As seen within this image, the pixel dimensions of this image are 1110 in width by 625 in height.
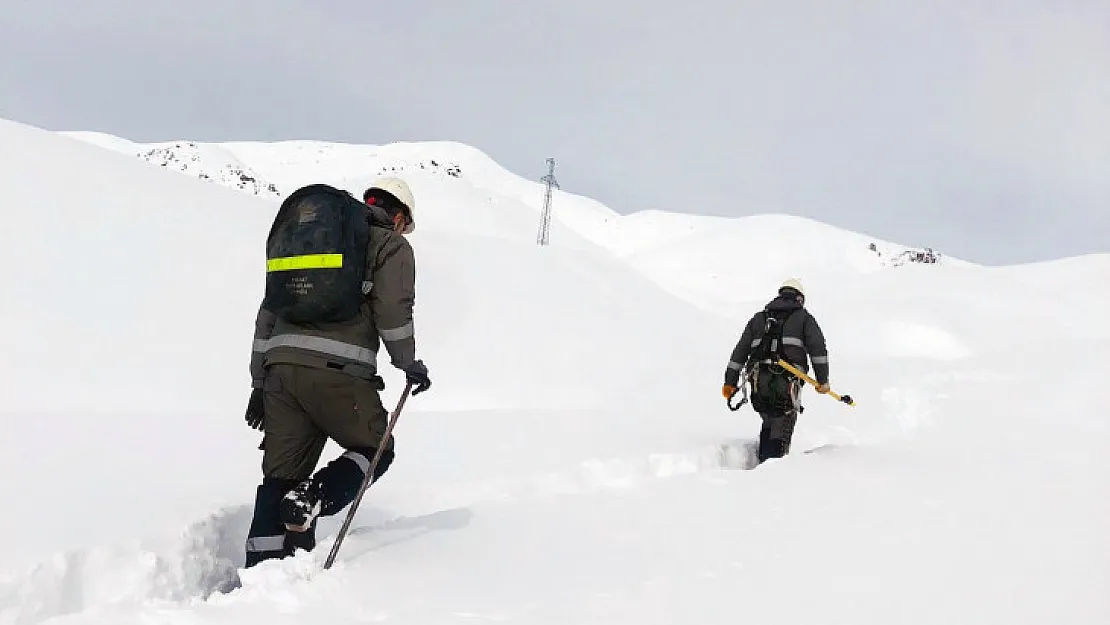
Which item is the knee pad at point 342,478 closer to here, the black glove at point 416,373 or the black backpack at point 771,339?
the black glove at point 416,373

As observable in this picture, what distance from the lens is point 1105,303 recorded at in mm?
28453

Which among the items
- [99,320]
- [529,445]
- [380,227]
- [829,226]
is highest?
[829,226]

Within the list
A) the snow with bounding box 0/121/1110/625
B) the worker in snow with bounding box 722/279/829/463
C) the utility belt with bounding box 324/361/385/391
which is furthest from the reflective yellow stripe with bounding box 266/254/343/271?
the worker in snow with bounding box 722/279/829/463

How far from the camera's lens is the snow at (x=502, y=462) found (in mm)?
2994

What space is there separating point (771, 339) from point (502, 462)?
2.75 m

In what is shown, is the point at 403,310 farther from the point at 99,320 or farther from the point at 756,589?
the point at 99,320

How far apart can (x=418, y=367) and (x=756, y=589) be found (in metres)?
1.64

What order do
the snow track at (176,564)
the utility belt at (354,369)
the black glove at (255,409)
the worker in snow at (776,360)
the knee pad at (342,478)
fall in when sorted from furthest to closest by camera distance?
the worker in snow at (776,360)
the black glove at (255,409)
the knee pad at (342,478)
the utility belt at (354,369)
the snow track at (176,564)

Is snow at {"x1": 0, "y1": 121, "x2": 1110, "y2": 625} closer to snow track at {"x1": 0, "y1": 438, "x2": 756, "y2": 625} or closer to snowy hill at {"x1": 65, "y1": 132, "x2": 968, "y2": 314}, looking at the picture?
snow track at {"x1": 0, "y1": 438, "x2": 756, "y2": 625}

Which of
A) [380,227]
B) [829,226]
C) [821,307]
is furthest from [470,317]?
[829,226]

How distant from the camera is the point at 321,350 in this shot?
10.1 feet

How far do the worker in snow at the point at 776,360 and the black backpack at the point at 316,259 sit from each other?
4.55m

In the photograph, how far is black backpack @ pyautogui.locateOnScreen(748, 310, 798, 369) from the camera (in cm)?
686

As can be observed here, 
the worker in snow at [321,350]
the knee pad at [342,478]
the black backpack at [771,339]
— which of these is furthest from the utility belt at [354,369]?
the black backpack at [771,339]
